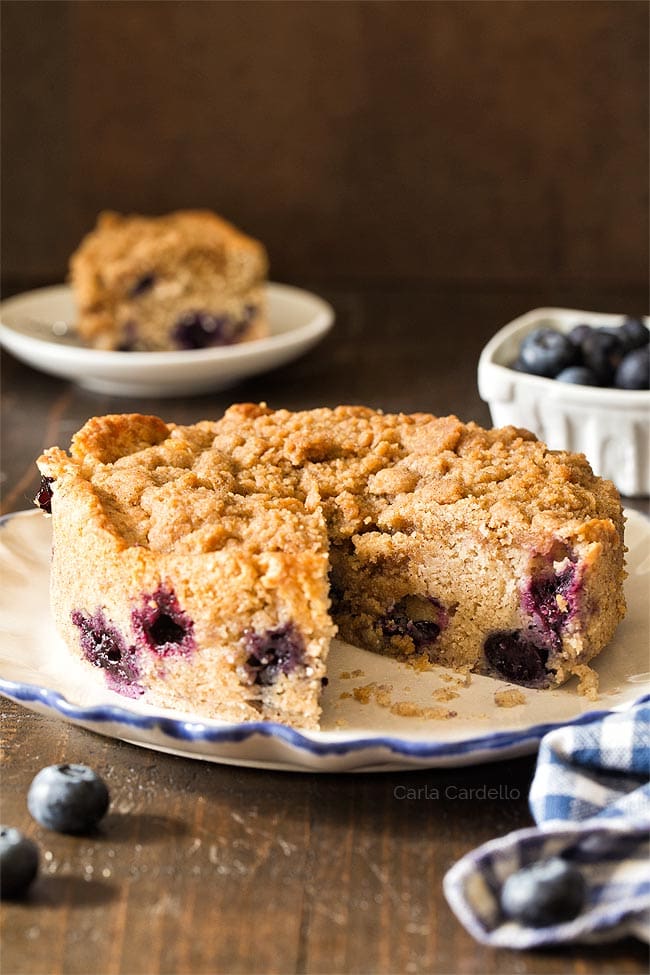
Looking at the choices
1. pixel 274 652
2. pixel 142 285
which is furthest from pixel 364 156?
pixel 274 652

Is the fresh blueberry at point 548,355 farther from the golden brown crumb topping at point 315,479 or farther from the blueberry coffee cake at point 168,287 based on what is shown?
the blueberry coffee cake at point 168,287

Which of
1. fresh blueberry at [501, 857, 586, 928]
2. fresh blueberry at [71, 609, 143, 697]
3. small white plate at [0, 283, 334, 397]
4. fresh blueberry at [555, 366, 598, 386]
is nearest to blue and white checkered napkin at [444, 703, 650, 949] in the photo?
fresh blueberry at [501, 857, 586, 928]

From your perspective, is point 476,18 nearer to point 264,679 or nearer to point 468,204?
point 468,204

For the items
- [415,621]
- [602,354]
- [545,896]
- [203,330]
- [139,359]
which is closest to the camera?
[545,896]

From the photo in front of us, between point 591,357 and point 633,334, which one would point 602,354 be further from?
point 633,334

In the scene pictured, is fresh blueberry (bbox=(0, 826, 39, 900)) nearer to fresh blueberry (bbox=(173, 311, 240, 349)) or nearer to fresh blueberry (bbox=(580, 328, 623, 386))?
fresh blueberry (bbox=(580, 328, 623, 386))

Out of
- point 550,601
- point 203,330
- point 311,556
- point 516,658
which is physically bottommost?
point 203,330

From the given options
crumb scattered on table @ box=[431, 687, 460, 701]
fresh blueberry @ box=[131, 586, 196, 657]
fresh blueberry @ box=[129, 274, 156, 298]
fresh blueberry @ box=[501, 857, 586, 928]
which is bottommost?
fresh blueberry @ box=[129, 274, 156, 298]
